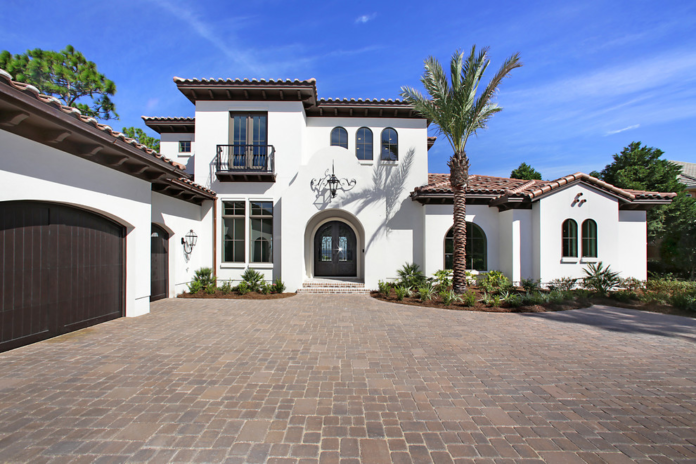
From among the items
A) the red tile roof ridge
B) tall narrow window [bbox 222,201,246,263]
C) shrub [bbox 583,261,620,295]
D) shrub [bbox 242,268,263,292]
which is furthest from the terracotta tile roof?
the red tile roof ridge

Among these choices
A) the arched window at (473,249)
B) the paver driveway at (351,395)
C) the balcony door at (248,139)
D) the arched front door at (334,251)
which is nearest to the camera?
the paver driveway at (351,395)

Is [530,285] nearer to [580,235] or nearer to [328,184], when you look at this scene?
[580,235]

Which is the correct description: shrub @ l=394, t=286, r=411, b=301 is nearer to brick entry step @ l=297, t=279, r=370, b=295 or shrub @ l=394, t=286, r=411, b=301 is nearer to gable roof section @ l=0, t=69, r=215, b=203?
brick entry step @ l=297, t=279, r=370, b=295

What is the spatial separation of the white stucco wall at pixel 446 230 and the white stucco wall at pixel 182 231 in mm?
9428

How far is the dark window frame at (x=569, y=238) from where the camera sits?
1204 centimetres

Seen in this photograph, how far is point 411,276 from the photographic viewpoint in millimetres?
12109

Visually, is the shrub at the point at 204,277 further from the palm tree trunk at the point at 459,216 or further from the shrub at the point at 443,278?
the palm tree trunk at the point at 459,216

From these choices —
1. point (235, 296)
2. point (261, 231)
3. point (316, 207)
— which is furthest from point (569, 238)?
point (235, 296)

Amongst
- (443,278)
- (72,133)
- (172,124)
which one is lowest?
(443,278)

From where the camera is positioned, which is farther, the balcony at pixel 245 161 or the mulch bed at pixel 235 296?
the balcony at pixel 245 161

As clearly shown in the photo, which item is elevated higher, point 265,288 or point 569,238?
point 569,238

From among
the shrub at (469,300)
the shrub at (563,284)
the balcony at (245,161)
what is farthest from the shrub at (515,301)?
the balcony at (245,161)

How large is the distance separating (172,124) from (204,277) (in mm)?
8389

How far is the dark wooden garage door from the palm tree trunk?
10446 millimetres
